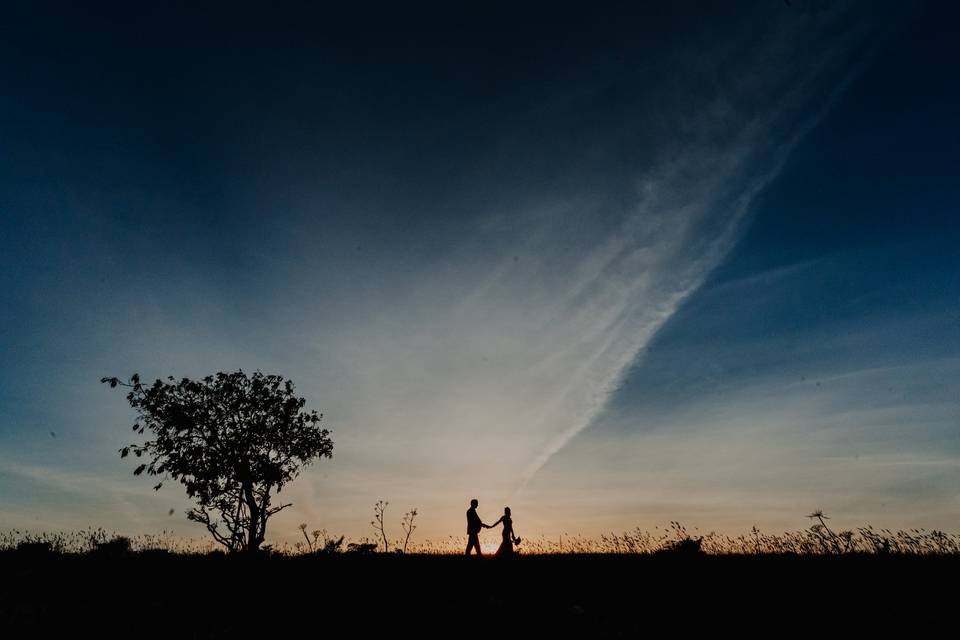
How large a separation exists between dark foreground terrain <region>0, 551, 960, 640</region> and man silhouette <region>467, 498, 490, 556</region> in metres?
2.23

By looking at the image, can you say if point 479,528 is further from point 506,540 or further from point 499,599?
point 499,599

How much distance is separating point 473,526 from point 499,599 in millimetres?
6803

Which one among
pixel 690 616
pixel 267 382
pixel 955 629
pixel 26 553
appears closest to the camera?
pixel 955 629

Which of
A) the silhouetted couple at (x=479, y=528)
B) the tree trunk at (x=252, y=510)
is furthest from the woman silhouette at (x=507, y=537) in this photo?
the tree trunk at (x=252, y=510)

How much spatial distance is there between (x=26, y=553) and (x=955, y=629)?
27297mm

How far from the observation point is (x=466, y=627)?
33.0 ft

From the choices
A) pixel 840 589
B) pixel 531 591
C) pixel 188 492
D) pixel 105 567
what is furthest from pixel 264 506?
pixel 840 589

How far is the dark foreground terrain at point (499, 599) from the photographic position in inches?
387

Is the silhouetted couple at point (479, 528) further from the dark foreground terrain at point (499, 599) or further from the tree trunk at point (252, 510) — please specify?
the tree trunk at point (252, 510)

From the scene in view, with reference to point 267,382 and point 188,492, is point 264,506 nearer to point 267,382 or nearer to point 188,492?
point 188,492

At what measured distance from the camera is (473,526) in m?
18.4

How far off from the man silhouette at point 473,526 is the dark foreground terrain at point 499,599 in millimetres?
2227

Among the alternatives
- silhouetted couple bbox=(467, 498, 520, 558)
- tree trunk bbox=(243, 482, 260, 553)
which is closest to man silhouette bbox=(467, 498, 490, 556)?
silhouetted couple bbox=(467, 498, 520, 558)

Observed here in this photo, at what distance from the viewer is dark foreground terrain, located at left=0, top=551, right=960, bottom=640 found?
32.3 ft
